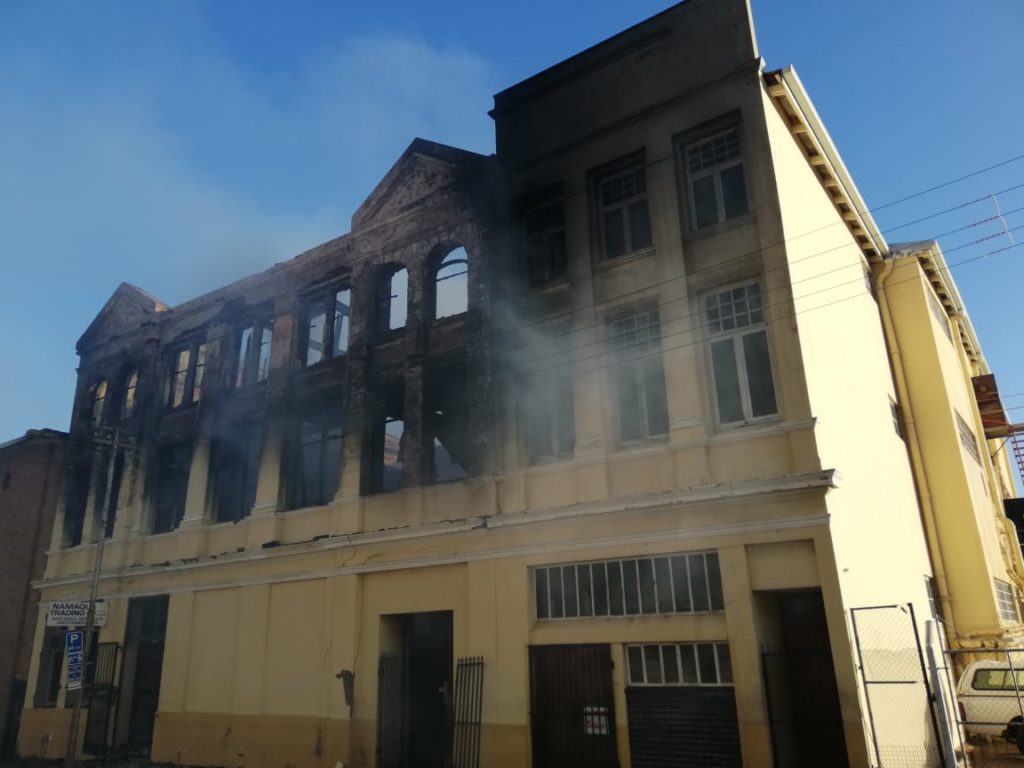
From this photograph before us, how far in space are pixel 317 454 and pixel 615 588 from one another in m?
8.94

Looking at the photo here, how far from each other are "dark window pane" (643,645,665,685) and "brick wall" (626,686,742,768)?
14 cm

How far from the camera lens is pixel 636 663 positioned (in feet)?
38.3

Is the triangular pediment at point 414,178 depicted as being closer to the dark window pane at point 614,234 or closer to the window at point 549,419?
the dark window pane at point 614,234

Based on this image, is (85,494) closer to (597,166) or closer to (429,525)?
(429,525)

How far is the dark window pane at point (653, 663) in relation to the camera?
11.4 meters

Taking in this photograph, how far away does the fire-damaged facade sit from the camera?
1114 centimetres

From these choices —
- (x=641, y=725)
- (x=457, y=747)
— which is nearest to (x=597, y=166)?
(x=641, y=725)

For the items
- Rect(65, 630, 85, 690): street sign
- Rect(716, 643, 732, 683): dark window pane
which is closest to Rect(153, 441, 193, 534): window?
Rect(65, 630, 85, 690): street sign

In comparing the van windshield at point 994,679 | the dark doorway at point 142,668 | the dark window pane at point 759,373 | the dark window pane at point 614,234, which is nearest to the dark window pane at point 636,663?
the dark window pane at point 759,373

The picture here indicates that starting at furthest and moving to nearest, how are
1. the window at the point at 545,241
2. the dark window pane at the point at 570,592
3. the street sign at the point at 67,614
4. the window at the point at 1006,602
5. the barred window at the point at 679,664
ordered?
the window at the point at 1006,602, the street sign at the point at 67,614, the window at the point at 545,241, the dark window pane at the point at 570,592, the barred window at the point at 679,664

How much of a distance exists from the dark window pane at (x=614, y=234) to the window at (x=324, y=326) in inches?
→ 283

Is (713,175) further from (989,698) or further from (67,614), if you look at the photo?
(67,614)

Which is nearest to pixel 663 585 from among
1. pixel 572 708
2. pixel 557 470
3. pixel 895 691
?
pixel 572 708

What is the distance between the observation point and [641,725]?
444 inches
